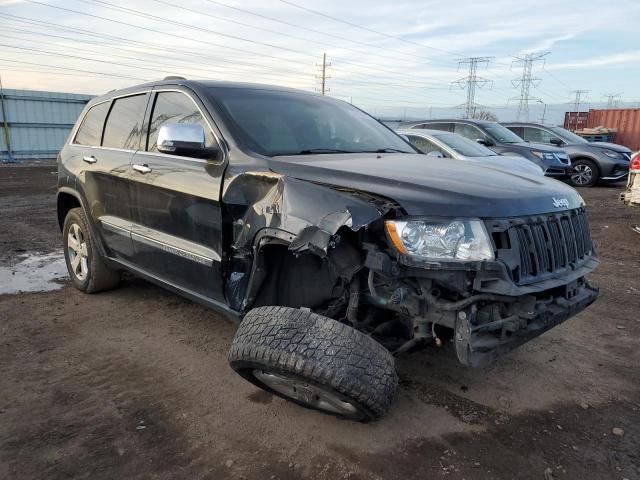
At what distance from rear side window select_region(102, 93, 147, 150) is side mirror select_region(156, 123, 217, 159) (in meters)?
0.99

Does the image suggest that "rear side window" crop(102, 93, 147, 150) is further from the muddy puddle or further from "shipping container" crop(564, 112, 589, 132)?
"shipping container" crop(564, 112, 589, 132)

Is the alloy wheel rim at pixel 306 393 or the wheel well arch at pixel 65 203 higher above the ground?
the wheel well arch at pixel 65 203

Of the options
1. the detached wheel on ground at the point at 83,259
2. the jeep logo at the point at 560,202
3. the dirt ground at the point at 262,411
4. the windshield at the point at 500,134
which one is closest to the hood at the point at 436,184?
the jeep logo at the point at 560,202

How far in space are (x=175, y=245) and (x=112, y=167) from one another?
1114mm

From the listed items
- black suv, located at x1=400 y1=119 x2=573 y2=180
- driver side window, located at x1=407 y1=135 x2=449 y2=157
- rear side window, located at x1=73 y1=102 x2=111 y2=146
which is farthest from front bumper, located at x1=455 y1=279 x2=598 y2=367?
black suv, located at x1=400 y1=119 x2=573 y2=180

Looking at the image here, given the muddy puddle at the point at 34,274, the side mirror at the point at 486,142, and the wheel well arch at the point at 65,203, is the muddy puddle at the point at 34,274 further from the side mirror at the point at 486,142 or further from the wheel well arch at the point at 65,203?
the side mirror at the point at 486,142

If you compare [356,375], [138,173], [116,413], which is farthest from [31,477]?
[138,173]

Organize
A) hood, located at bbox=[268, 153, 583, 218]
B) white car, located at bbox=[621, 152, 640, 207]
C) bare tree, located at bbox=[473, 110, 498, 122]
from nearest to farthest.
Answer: hood, located at bbox=[268, 153, 583, 218], white car, located at bbox=[621, 152, 640, 207], bare tree, located at bbox=[473, 110, 498, 122]

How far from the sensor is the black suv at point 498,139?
11.3 metres

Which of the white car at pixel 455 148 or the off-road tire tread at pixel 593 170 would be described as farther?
the off-road tire tread at pixel 593 170

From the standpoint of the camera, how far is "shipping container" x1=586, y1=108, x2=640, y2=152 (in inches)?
957

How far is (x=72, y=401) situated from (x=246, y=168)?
164 centimetres

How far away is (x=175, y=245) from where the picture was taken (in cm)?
343

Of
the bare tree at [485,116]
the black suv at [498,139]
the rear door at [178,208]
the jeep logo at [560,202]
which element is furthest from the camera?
the bare tree at [485,116]
